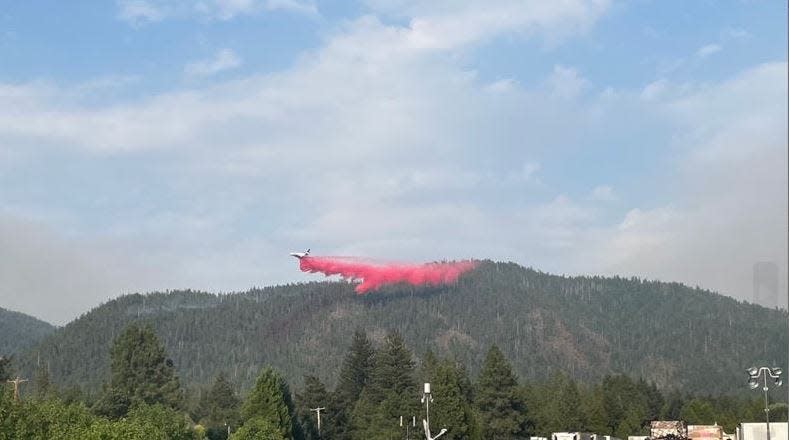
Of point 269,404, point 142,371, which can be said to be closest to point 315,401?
point 142,371

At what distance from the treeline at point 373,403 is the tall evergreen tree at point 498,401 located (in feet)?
0.40

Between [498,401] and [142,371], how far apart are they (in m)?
43.4

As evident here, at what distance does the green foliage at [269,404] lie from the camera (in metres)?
99.6

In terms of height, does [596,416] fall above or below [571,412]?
below

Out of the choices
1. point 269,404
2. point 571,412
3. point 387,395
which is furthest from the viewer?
point 571,412

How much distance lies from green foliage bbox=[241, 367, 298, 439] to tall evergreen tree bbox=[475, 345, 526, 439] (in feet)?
104

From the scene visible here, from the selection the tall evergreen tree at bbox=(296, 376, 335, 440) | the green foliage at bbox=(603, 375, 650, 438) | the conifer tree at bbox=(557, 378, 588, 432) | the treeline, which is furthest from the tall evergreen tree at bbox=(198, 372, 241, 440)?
the green foliage at bbox=(603, 375, 650, 438)

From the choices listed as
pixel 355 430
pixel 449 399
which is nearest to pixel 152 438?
pixel 449 399

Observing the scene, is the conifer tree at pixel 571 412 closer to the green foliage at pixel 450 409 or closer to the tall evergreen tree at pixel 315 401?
the green foliage at pixel 450 409

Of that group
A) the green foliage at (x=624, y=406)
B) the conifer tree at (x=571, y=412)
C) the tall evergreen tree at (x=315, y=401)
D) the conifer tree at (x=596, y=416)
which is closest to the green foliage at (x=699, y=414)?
the green foliage at (x=624, y=406)

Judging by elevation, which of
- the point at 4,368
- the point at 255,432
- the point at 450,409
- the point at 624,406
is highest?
the point at 4,368

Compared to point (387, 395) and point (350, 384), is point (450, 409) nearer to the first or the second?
point (387, 395)

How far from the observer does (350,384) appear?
488 ft

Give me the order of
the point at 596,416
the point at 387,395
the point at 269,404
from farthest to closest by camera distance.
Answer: the point at 596,416 → the point at 387,395 → the point at 269,404
